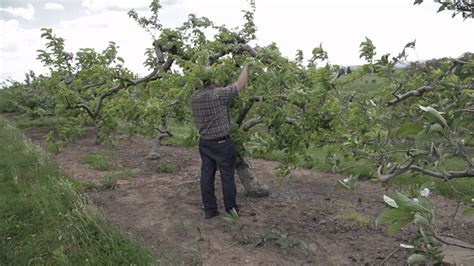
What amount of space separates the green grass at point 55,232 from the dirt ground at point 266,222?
1.23ft

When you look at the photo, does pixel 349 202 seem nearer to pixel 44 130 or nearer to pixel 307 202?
A: pixel 307 202

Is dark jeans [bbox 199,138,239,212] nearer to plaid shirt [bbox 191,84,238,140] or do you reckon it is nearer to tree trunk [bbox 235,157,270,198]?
plaid shirt [bbox 191,84,238,140]

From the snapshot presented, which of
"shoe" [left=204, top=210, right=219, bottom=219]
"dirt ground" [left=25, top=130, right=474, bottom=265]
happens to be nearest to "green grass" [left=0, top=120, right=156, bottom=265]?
"dirt ground" [left=25, top=130, right=474, bottom=265]

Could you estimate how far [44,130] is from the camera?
1415 cm

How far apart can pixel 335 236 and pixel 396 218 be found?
11.7ft

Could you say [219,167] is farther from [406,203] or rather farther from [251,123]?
[406,203]

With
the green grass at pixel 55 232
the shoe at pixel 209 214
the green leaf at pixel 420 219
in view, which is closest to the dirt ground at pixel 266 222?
the shoe at pixel 209 214

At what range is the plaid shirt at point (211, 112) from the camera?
489cm

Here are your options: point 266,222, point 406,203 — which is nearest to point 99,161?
point 266,222

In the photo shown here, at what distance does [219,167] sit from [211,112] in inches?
28.3

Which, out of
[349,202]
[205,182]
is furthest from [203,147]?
[349,202]

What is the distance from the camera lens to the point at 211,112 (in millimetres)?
4996

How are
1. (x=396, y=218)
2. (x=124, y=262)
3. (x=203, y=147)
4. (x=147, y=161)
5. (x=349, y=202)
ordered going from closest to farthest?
(x=396, y=218)
(x=124, y=262)
(x=203, y=147)
(x=349, y=202)
(x=147, y=161)

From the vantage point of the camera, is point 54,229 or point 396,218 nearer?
point 396,218
